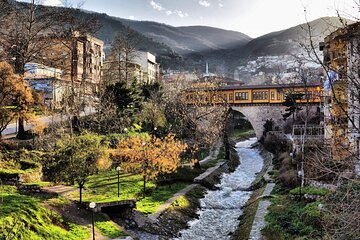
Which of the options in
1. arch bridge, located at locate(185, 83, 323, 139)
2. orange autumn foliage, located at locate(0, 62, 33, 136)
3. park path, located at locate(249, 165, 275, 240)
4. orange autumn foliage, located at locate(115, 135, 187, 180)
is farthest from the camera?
arch bridge, located at locate(185, 83, 323, 139)

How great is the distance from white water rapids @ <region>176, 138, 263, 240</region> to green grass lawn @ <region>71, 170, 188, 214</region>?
2536 millimetres

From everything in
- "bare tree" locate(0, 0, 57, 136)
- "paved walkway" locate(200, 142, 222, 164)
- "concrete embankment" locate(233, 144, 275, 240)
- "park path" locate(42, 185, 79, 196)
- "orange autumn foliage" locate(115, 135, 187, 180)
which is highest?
"bare tree" locate(0, 0, 57, 136)

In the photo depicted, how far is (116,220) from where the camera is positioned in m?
18.2

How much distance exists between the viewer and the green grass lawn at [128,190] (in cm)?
1998

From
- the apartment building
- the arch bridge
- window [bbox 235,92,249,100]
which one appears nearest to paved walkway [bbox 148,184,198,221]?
the apartment building

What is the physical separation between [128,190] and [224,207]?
6.91m

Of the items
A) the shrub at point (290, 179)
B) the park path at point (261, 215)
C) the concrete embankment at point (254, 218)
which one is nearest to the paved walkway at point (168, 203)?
the concrete embankment at point (254, 218)

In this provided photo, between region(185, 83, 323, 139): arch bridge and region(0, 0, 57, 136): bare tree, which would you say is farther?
region(185, 83, 323, 139): arch bridge

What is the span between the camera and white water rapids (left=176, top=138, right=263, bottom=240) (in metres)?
19.6

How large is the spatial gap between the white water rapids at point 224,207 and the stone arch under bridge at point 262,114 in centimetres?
1482

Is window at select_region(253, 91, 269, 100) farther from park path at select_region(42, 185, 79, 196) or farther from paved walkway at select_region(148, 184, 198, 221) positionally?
park path at select_region(42, 185, 79, 196)

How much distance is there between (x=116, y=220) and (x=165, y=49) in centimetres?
14624

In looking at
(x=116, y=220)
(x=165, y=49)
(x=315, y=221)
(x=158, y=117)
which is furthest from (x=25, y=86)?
(x=165, y=49)

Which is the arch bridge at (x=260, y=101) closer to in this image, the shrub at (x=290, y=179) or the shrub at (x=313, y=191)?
the shrub at (x=290, y=179)
